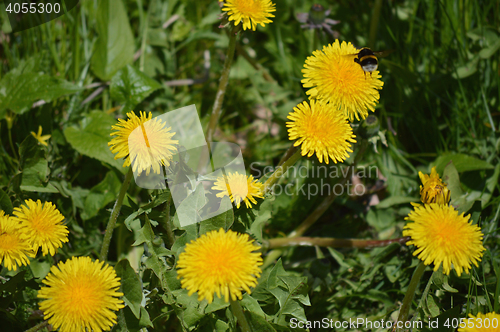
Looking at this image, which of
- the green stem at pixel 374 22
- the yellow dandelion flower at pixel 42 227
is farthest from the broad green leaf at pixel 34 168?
the green stem at pixel 374 22

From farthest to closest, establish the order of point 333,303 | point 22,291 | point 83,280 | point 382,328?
point 333,303 < point 382,328 < point 22,291 < point 83,280

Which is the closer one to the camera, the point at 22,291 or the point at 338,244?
the point at 22,291

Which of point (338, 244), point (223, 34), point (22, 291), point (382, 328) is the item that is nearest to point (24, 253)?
point (22, 291)

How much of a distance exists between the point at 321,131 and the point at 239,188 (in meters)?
→ 0.35

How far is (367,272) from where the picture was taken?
187cm

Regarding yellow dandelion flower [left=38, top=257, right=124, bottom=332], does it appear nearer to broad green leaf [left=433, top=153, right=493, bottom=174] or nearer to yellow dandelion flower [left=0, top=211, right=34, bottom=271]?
yellow dandelion flower [left=0, top=211, right=34, bottom=271]

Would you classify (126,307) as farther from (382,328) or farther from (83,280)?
(382,328)

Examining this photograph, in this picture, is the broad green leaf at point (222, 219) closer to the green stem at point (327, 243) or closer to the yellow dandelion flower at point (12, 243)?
the green stem at point (327, 243)

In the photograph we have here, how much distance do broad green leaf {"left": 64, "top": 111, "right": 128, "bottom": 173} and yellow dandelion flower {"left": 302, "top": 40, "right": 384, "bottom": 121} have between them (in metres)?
0.99

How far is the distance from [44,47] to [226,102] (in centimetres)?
115

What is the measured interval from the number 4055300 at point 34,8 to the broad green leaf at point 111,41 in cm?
39

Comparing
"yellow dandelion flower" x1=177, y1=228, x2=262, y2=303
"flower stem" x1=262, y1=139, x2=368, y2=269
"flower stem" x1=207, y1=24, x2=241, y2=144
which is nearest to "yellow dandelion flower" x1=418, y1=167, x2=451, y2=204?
"flower stem" x1=262, y1=139, x2=368, y2=269

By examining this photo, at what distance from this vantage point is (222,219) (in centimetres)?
142

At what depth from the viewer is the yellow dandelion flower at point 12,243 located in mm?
1318
